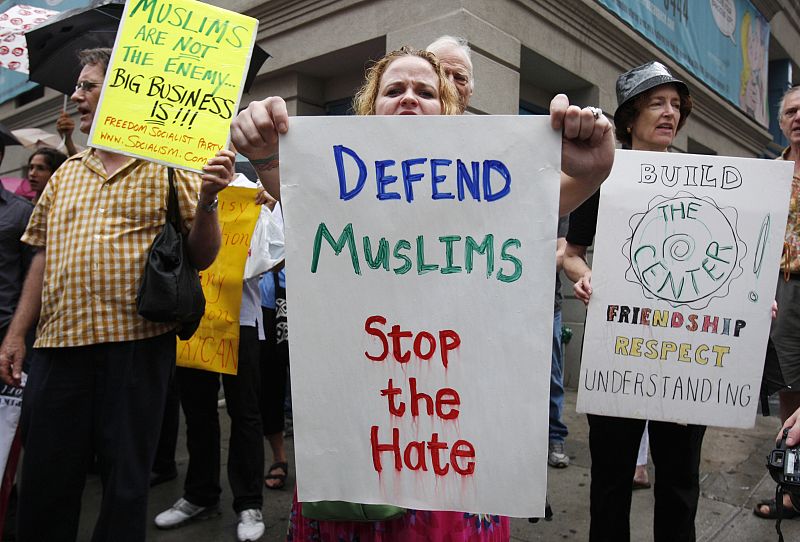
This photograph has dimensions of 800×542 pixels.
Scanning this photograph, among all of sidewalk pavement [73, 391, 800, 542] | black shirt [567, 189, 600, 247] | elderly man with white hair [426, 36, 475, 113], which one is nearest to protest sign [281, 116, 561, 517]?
black shirt [567, 189, 600, 247]

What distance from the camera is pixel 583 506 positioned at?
130 inches

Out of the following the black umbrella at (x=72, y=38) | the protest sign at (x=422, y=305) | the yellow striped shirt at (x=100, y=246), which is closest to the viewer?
the protest sign at (x=422, y=305)

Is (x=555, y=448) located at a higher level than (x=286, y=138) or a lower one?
lower

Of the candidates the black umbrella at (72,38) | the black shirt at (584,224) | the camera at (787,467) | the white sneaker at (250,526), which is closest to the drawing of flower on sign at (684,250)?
the black shirt at (584,224)

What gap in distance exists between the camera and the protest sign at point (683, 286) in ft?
6.37

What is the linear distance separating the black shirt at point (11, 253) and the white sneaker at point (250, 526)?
4.64 feet

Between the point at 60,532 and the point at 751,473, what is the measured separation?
12.6 feet

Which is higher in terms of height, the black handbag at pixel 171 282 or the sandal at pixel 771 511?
the black handbag at pixel 171 282

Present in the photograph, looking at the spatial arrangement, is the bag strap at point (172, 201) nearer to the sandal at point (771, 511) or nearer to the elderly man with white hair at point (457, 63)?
the elderly man with white hair at point (457, 63)

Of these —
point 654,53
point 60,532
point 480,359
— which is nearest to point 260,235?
point 60,532

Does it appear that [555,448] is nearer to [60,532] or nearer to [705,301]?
[705,301]

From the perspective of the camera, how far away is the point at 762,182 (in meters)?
1.95

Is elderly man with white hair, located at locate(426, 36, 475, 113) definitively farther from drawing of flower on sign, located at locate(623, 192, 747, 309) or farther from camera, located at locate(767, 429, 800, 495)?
camera, located at locate(767, 429, 800, 495)

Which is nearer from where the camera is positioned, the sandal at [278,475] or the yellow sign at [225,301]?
the yellow sign at [225,301]
